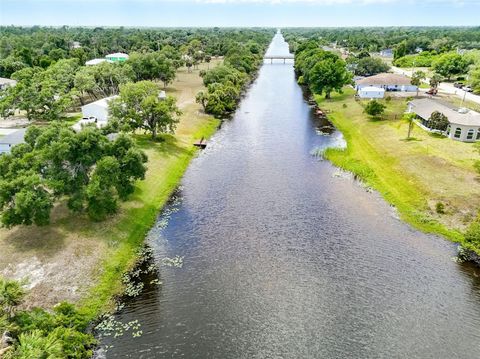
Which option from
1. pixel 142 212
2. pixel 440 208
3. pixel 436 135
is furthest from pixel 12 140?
pixel 436 135

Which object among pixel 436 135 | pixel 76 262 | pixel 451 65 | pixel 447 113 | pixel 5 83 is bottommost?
pixel 76 262

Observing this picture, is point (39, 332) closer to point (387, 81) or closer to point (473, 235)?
point (473, 235)

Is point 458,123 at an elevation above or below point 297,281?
above

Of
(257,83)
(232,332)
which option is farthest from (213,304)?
(257,83)

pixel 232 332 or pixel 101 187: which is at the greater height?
pixel 101 187

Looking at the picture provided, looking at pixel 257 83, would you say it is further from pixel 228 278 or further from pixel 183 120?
pixel 228 278
